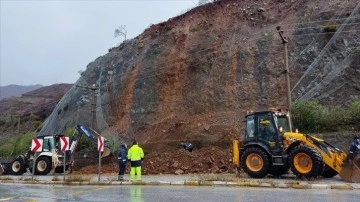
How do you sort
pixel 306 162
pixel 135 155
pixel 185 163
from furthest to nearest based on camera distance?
pixel 185 163, pixel 135 155, pixel 306 162

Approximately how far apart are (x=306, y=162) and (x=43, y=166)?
54.2 feet

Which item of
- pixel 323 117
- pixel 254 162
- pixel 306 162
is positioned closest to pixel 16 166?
pixel 254 162

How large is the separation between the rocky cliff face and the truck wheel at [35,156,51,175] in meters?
7.20

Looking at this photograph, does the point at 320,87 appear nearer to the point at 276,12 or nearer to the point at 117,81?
the point at 276,12

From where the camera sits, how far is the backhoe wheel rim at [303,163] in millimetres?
16203

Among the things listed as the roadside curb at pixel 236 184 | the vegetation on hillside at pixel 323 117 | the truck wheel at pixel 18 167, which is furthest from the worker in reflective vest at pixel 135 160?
the truck wheel at pixel 18 167

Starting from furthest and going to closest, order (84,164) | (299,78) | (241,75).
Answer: (241,75), (299,78), (84,164)

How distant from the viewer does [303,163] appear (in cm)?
1639

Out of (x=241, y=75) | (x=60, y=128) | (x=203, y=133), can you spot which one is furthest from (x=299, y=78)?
(x=60, y=128)

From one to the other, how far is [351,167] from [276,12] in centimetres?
2294

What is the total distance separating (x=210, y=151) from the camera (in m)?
24.2

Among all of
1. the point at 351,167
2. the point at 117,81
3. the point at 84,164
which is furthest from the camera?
the point at 117,81

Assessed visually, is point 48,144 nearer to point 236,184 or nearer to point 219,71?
point 219,71

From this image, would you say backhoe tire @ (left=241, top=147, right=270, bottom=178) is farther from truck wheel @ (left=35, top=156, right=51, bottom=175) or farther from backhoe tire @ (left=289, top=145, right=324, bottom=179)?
truck wheel @ (left=35, top=156, right=51, bottom=175)
